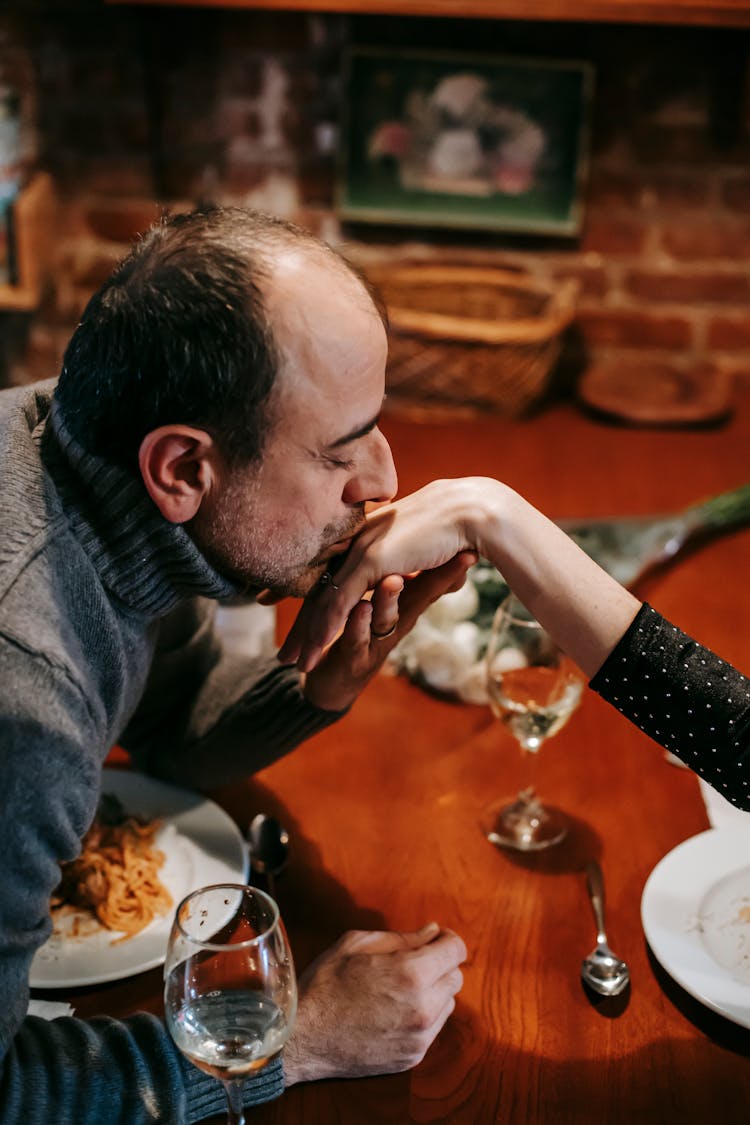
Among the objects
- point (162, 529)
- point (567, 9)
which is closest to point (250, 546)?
point (162, 529)

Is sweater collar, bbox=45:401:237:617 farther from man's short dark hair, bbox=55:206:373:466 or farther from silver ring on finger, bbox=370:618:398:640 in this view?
Result: silver ring on finger, bbox=370:618:398:640

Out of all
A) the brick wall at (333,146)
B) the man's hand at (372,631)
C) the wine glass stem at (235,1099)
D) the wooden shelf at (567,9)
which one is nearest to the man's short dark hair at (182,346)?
the man's hand at (372,631)

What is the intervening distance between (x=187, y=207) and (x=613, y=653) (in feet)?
6.34

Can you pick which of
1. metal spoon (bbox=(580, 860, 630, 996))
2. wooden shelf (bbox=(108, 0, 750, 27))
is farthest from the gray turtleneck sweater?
wooden shelf (bbox=(108, 0, 750, 27))

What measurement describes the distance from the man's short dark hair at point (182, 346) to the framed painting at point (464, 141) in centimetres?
167

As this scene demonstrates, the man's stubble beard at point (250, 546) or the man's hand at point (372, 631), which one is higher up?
the man's stubble beard at point (250, 546)

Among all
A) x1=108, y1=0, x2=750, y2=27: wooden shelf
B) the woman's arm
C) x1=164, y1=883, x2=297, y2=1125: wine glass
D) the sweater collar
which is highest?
x1=108, y1=0, x2=750, y2=27: wooden shelf

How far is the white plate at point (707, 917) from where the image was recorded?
1070 mm

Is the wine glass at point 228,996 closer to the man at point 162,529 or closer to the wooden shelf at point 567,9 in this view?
the man at point 162,529

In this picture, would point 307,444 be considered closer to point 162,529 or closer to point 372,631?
point 162,529

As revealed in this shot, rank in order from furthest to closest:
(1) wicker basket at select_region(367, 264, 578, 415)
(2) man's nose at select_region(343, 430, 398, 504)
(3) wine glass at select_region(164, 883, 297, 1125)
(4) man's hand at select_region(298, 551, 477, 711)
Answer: (1) wicker basket at select_region(367, 264, 578, 415) < (4) man's hand at select_region(298, 551, 477, 711) < (2) man's nose at select_region(343, 430, 398, 504) < (3) wine glass at select_region(164, 883, 297, 1125)

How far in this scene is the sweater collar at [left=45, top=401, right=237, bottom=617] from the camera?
1.03 metres

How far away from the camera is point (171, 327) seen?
3.32 feet

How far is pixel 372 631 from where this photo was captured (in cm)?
128
